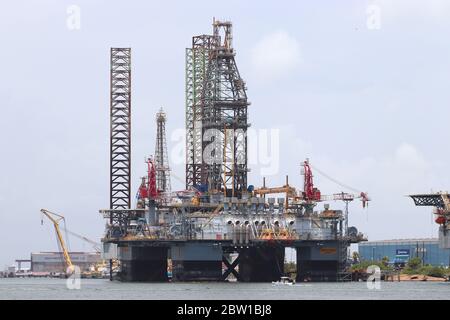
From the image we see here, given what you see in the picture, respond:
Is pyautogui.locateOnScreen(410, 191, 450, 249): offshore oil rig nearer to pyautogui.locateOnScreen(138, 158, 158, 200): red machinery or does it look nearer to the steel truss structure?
the steel truss structure

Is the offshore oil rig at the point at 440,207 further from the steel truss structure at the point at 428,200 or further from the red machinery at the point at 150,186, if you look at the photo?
the red machinery at the point at 150,186

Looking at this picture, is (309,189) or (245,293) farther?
(309,189)

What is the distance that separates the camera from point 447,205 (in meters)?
Answer: 127

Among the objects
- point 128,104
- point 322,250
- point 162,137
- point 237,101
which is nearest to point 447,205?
point 322,250

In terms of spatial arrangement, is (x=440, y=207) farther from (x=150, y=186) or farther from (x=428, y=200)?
(x=150, y=186)

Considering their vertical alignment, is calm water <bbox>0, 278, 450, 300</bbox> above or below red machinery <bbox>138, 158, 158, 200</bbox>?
below

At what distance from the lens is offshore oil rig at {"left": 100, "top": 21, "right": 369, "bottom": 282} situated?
134875 millimetres

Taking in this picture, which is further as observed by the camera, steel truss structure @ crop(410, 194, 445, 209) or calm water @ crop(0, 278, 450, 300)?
steel truss structure @ crop(410, 194, 445, 209)

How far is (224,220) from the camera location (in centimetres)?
13525

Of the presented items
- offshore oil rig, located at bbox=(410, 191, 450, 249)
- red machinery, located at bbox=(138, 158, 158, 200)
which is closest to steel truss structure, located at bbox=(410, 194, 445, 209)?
offshore oil rig, located at bbox=(410, 191, 450, 249)

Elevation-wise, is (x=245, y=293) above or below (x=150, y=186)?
below

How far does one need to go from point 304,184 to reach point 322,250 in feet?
22.5

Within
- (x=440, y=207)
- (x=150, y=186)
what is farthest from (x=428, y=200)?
(x=150, y=186)

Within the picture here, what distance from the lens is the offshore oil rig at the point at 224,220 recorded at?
135 metres
